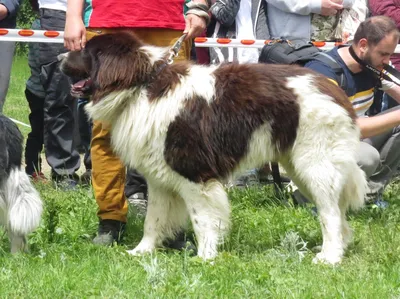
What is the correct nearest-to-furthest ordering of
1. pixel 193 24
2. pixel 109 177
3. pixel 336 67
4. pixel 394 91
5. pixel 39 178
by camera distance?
pixel 193 24, pixel 109 177, pixel 336 67, pixel 394 91, pixel 39 178

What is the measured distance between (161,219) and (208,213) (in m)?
0.45

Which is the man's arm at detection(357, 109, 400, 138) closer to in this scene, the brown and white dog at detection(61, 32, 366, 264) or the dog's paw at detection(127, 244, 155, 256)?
the brown and white dog at detection(61, 32, 366, 264)

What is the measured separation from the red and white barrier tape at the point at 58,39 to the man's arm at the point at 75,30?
2.28 m

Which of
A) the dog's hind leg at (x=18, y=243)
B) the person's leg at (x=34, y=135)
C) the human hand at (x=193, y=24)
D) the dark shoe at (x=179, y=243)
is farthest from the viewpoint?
the person's leg at (x=34, y=135)

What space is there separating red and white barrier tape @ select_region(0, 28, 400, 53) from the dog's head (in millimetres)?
2533

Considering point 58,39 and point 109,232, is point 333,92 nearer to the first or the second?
point 109,232

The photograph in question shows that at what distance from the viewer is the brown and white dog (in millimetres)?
5066

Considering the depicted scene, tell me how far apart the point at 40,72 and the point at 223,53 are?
1.99m

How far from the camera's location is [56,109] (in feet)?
26.3

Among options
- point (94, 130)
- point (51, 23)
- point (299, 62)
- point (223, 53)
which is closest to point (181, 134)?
point (94, 130)

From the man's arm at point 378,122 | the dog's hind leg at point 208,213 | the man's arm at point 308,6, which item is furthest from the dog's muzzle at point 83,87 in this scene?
the man's arm at point 308,6

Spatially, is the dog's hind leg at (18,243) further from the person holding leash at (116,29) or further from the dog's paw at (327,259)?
the dog's paw at (327,259)

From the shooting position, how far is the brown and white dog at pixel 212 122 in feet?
16.6

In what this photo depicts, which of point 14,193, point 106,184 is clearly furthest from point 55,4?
point 14,193
